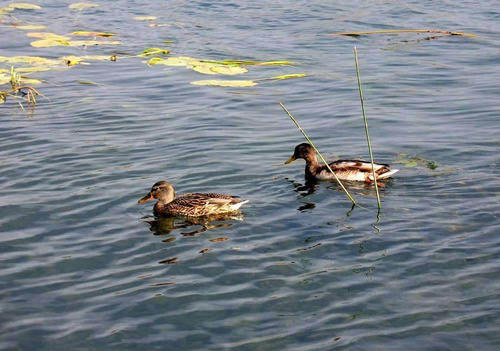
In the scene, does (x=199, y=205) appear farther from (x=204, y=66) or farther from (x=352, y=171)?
(x=204, y=66)

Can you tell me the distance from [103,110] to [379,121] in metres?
6.08

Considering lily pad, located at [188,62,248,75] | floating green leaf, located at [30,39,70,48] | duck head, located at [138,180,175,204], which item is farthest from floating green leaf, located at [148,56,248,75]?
duck head, located at [138,180,175,204]

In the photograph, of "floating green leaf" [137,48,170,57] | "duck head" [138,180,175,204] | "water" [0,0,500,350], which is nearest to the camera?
"water" [0,0,500,350]

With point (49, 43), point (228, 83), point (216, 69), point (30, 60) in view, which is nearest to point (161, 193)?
point (228, 83)

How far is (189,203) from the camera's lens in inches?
439

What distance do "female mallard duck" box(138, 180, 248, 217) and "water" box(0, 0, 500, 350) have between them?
0.67 ft

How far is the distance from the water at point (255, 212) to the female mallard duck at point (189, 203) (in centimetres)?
20

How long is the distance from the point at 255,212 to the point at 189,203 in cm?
97

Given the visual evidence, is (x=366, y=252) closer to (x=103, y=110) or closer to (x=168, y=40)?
(x=103, y=110)

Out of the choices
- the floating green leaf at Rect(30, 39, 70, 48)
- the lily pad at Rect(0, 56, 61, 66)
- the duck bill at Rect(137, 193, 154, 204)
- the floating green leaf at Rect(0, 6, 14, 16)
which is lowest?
the duck bill at Rect(137, 193, 154, 204)

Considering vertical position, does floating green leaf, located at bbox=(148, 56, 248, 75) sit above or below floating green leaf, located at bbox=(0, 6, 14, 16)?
below

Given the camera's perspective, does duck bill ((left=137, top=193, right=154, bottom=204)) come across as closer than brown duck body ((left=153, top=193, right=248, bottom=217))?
No

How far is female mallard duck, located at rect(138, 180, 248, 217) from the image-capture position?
35.9 feet

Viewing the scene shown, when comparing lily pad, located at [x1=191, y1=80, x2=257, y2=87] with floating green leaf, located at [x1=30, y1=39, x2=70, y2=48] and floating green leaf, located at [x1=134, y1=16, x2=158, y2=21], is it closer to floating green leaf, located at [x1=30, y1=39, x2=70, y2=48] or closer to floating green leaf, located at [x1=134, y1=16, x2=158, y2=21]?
floating green leaf, located at [x1=30, y1=39, x2=70, y2=48]
